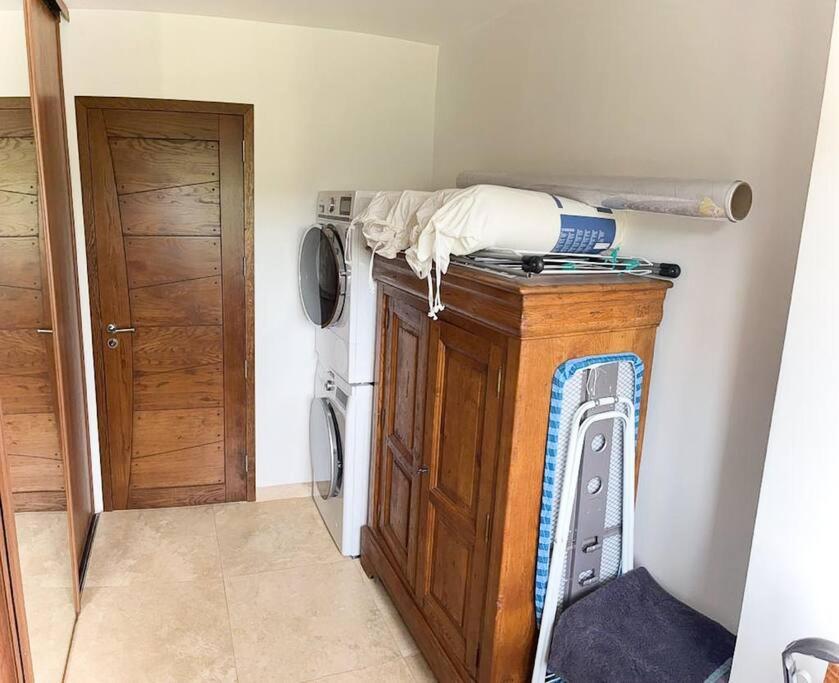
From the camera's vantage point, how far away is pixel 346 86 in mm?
3232

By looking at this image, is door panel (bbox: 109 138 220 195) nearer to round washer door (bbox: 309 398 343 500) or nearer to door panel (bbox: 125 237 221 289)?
door panel (bbox: 125 237 221 289)

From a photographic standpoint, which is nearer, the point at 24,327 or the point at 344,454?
the point at 24,327

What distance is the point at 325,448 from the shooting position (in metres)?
3.12

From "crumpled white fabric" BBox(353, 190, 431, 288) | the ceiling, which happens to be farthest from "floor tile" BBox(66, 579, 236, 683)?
the ceiling

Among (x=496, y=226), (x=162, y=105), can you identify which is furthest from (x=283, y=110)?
(x=496, y=226)

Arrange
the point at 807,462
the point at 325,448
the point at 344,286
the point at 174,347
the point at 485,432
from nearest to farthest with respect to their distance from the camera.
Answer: the point at 807,462 < the point at 485,432 < the point at 344,286 < the point at 325,448 < the point at 174,347

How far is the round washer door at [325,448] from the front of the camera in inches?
116

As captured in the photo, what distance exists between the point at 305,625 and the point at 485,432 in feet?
4.37

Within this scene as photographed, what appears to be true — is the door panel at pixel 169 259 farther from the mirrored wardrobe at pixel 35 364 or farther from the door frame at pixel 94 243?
the mirrored wardrobe at pixel 35 364

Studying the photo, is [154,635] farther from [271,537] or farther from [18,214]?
[18,214]

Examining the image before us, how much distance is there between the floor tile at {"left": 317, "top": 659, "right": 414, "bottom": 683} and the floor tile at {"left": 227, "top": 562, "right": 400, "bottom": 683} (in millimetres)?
26

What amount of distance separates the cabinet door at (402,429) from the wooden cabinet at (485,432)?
1 cm

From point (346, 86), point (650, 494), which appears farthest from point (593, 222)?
point (346, 86)

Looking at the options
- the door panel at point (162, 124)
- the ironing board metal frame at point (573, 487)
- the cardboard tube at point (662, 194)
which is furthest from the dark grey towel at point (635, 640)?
the door panel at point (162, 124)
